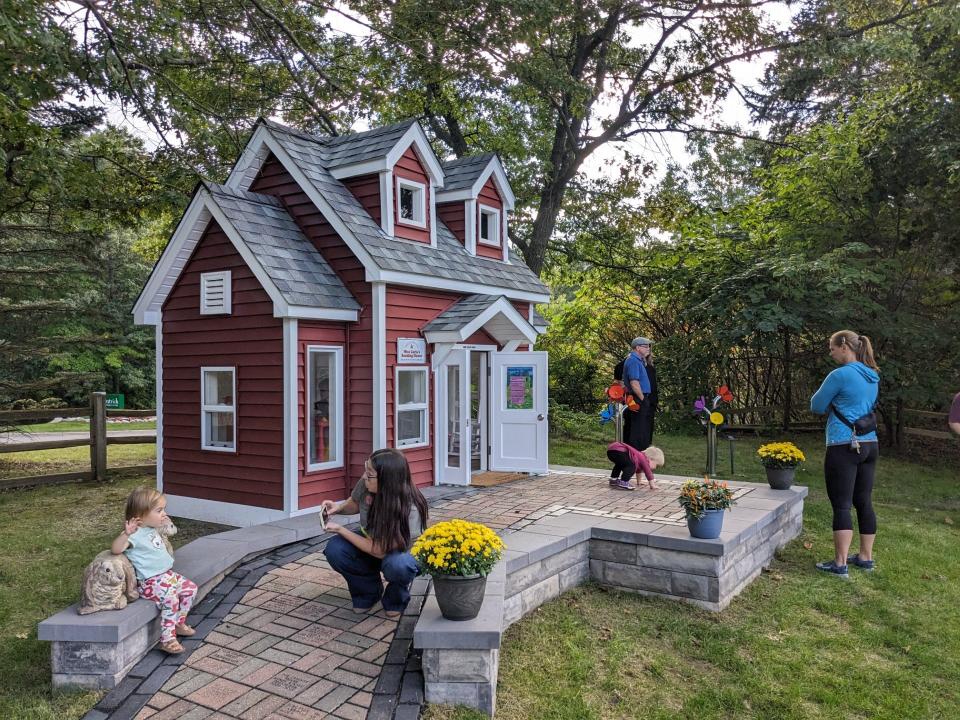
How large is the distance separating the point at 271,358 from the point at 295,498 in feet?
5.87

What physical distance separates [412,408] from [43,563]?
466cm

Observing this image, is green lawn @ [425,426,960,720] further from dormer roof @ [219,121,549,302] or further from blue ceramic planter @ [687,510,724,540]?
dormer roof @ [219,121,549,302]

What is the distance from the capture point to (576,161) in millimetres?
16766

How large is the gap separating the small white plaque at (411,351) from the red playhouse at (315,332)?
0.02 meters

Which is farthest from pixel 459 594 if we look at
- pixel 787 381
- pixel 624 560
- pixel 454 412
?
pixel 787 381

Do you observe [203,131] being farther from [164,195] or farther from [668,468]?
[668,468]

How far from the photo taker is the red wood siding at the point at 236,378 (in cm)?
859

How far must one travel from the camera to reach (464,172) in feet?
38.8

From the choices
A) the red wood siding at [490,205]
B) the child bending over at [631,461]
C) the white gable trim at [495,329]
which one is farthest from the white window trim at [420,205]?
the child bending over at [631,461]

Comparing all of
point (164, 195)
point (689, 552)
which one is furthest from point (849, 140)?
point (164, 195)

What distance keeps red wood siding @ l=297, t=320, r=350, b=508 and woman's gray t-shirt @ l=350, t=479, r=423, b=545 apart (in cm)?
328

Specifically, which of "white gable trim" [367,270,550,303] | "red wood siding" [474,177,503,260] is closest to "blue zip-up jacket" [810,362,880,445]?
"white gable trim" [367,270,550,303]

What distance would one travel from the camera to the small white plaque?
935 cm

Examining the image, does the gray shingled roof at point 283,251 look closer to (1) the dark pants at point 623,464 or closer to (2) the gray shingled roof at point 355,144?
(2) the gray shingled roof at point 355,144
